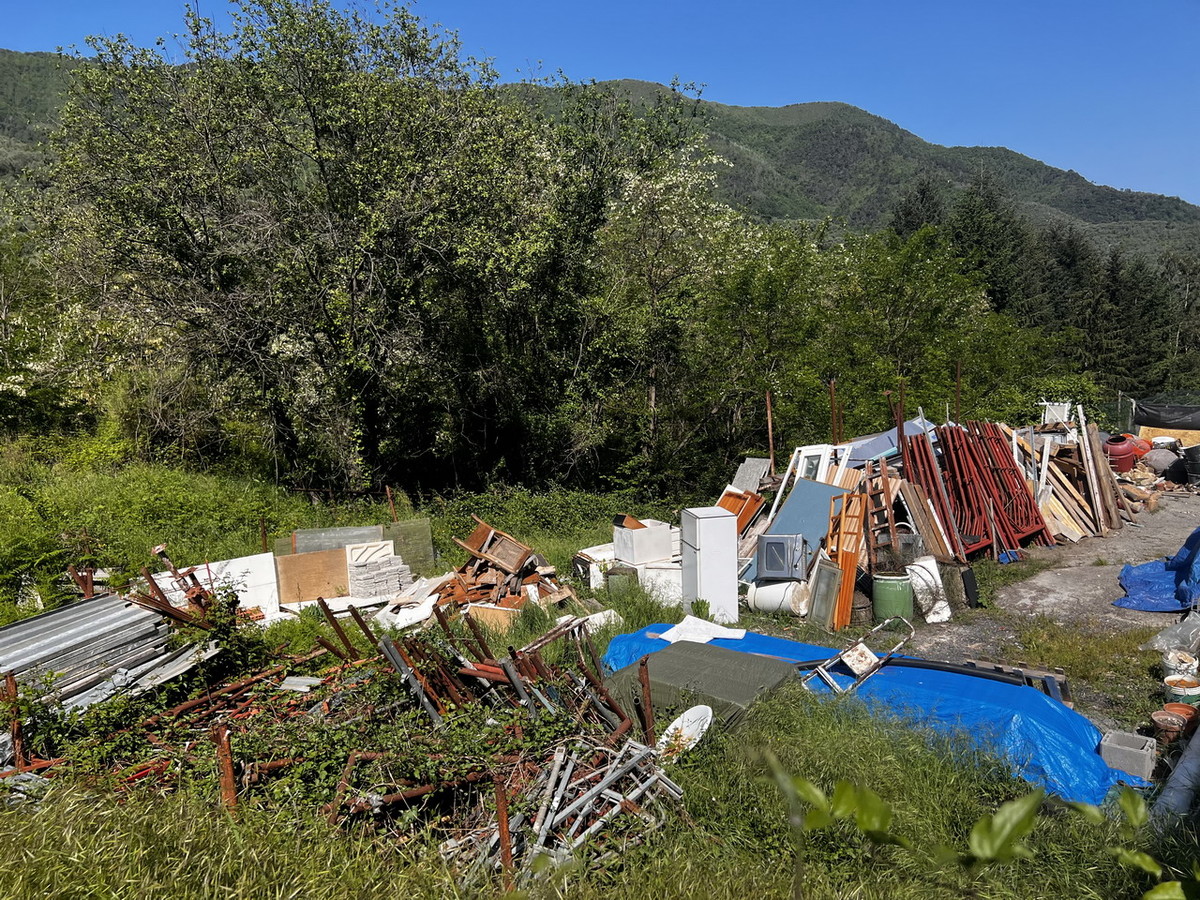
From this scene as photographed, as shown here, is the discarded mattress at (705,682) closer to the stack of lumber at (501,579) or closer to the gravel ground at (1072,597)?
the gravel ground at (1072,597)

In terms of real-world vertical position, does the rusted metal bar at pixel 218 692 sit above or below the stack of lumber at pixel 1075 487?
above

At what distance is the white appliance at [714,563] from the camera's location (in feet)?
30.5

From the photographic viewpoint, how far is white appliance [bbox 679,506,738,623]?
928 cm

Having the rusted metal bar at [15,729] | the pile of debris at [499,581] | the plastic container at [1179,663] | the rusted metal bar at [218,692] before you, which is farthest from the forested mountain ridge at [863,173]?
the rusted metal bar at [15,729]

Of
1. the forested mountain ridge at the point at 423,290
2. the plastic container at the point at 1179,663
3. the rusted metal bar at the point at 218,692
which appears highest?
the forested mountain ridge at the point at 423,290

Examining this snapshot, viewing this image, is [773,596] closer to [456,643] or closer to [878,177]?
[456,643]

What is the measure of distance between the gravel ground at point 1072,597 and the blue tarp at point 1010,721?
6.89 feet

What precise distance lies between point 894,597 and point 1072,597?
2.82 meters

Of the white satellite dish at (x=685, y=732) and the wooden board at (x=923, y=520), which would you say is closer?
the white satellite dish at (x=685, y=732)

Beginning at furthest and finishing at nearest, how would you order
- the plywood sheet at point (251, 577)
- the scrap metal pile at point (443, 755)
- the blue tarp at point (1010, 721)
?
the plywood sheet at point (251, 577) → the blue tarp at point (1010, 721) → the scrap metal pile at point (443, 755)

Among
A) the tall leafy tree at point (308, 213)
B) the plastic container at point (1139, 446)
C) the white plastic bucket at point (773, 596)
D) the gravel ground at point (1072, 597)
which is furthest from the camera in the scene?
the plastic container at point (1139, 446)

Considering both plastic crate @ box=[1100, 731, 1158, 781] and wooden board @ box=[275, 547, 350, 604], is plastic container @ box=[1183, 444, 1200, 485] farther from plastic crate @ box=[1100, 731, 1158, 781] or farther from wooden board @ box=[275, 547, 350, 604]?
wooden board @ box=[275, 547, 350, 604]

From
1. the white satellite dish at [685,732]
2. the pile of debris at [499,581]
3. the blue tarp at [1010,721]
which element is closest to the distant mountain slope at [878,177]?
the pile of debris at [499,581]

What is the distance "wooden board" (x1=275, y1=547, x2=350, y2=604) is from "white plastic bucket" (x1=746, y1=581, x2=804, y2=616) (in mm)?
5546
